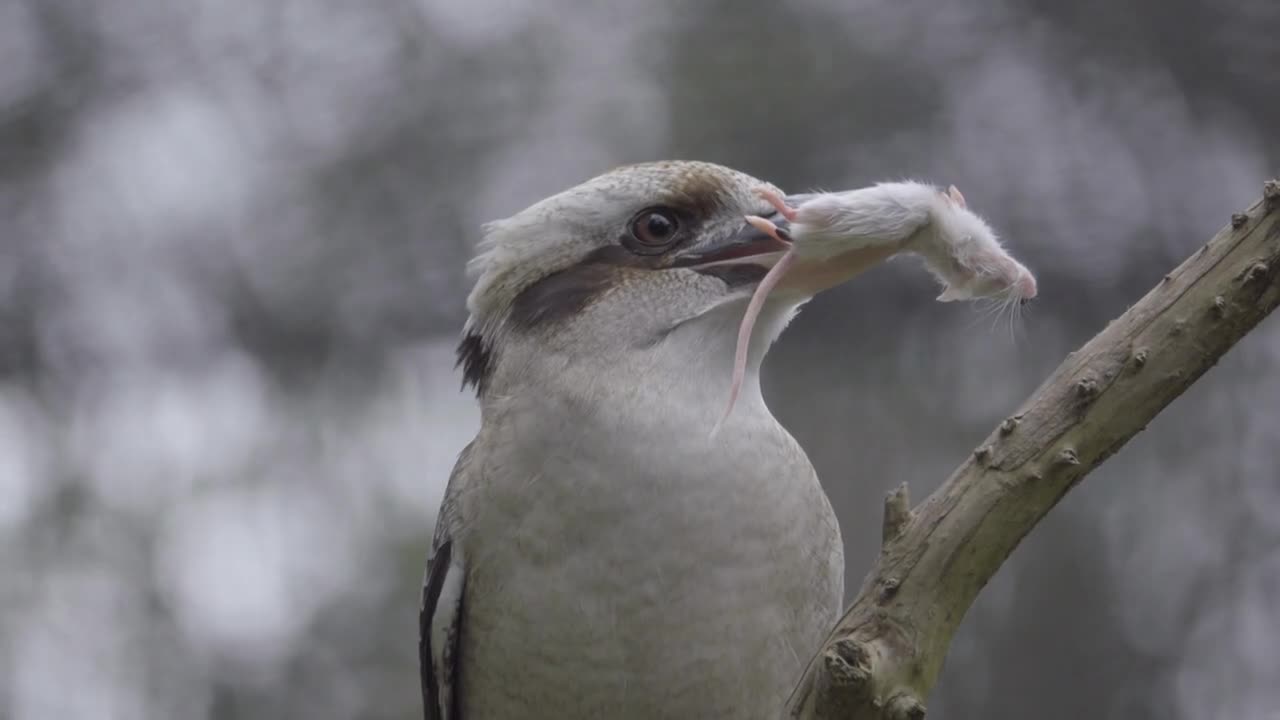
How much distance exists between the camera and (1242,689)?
15.4 feet

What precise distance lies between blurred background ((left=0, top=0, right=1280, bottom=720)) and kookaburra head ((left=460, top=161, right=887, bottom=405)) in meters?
1.42

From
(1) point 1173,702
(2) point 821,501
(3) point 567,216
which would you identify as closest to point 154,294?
(3) point 567,216

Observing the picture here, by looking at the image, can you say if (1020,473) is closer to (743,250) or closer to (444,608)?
(743,250)

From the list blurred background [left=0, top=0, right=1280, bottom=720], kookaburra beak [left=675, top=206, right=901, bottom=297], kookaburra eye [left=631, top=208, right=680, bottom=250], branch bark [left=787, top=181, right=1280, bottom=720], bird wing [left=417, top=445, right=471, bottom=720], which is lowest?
branch bark [left=787, top=181, right=1280, bottom=720]

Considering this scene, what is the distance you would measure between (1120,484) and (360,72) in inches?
Answer: 122

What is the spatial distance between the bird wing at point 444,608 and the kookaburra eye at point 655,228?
2.03ft

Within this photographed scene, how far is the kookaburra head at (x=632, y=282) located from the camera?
2.84m

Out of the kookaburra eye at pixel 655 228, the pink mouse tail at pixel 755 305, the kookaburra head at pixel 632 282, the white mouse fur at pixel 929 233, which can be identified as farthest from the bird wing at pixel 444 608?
the white mouse fur at pixel 929 233

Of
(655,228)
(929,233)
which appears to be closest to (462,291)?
(655,228)

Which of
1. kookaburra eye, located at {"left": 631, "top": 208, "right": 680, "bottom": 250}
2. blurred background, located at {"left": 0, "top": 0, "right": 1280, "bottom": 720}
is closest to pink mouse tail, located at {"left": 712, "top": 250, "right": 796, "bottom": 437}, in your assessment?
kookaburra eye, located at {"left": 631, "top": 208, "right": 680, "bottom": 250}

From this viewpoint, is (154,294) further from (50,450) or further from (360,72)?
(360,72)

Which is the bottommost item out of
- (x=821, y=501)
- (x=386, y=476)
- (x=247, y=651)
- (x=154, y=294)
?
(x=821, y=501)

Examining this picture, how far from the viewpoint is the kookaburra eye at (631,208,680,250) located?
9.66 feet

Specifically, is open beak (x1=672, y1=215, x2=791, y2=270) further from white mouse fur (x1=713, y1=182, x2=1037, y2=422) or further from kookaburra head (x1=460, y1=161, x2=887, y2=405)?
white mouse fur (x1=713, y1=182, x2=1037, y2=422)
